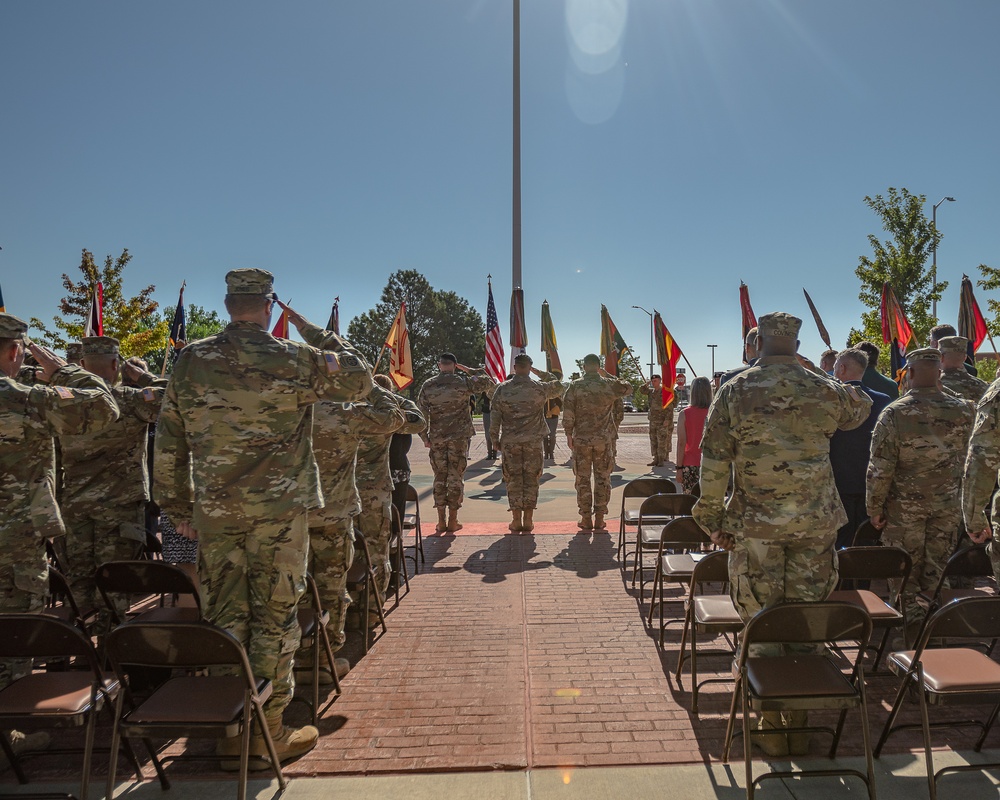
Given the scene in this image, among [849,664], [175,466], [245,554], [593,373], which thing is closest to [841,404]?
[849,664]

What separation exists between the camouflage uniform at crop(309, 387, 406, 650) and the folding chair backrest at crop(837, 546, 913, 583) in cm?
314

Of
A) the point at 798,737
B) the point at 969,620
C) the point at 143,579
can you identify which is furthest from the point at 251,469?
the point at 969,620

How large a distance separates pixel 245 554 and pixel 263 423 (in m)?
0.72

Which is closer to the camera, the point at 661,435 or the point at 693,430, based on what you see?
the point at 693,430

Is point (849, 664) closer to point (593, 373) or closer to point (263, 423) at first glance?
point (263, 423)

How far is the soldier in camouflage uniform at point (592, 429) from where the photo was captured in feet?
30.0

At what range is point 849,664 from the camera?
174 inches

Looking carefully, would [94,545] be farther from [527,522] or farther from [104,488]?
[527,522]

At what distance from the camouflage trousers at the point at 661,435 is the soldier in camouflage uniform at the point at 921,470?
34.6 ft

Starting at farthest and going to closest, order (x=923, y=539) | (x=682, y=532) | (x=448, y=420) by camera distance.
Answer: (x=448, y=420)
(x=682, y=532)
(x=923, y=539)

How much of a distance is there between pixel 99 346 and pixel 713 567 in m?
4.67

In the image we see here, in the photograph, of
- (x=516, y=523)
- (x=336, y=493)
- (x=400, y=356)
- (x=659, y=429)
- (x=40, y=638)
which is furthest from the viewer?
(x=659, y=429)

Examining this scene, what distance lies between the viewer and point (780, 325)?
367 centimetres

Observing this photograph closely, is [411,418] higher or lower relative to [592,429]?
higher
